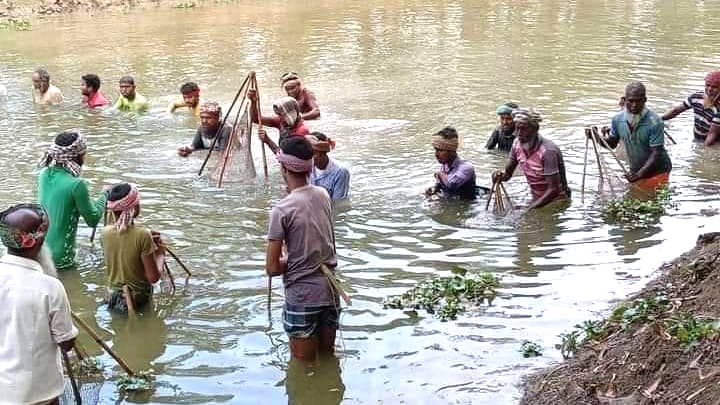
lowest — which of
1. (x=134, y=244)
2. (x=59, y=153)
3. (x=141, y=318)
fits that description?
(x=141, y=318)

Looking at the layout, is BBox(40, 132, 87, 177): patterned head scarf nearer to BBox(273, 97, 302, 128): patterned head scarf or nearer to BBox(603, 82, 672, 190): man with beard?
BBox(273, 97, 302, 128): patterned head scarf

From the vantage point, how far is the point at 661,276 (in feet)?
22.9

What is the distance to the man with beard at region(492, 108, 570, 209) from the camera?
927cm

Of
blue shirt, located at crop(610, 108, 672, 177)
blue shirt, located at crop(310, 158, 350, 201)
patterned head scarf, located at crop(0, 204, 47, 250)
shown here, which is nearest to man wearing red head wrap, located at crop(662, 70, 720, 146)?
blue shirt, located at crop(610, 108, 672, 177)

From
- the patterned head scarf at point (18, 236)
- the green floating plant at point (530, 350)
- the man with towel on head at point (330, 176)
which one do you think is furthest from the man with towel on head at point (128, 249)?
the green floating plant at point (530, 350)

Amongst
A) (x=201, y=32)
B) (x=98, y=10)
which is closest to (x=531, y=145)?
(x=201, y=32)

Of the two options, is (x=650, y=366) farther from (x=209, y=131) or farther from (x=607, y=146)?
(x=209, y=131)

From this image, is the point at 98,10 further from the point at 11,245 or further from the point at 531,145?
the point at 11,245

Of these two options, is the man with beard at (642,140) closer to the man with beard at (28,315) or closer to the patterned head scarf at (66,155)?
the patterned head scarf at (66,155)

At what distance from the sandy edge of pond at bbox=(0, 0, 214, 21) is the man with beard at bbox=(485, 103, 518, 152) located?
23577mm

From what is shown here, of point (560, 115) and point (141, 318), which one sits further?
point (560, 115)

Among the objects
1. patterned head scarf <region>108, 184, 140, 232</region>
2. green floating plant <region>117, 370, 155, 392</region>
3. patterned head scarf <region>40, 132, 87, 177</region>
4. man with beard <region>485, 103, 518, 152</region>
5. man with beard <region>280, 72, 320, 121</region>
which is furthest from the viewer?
man with beard <region>280, 72, 320, 121</region>

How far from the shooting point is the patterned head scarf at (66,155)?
290 inches

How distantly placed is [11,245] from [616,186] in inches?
292
